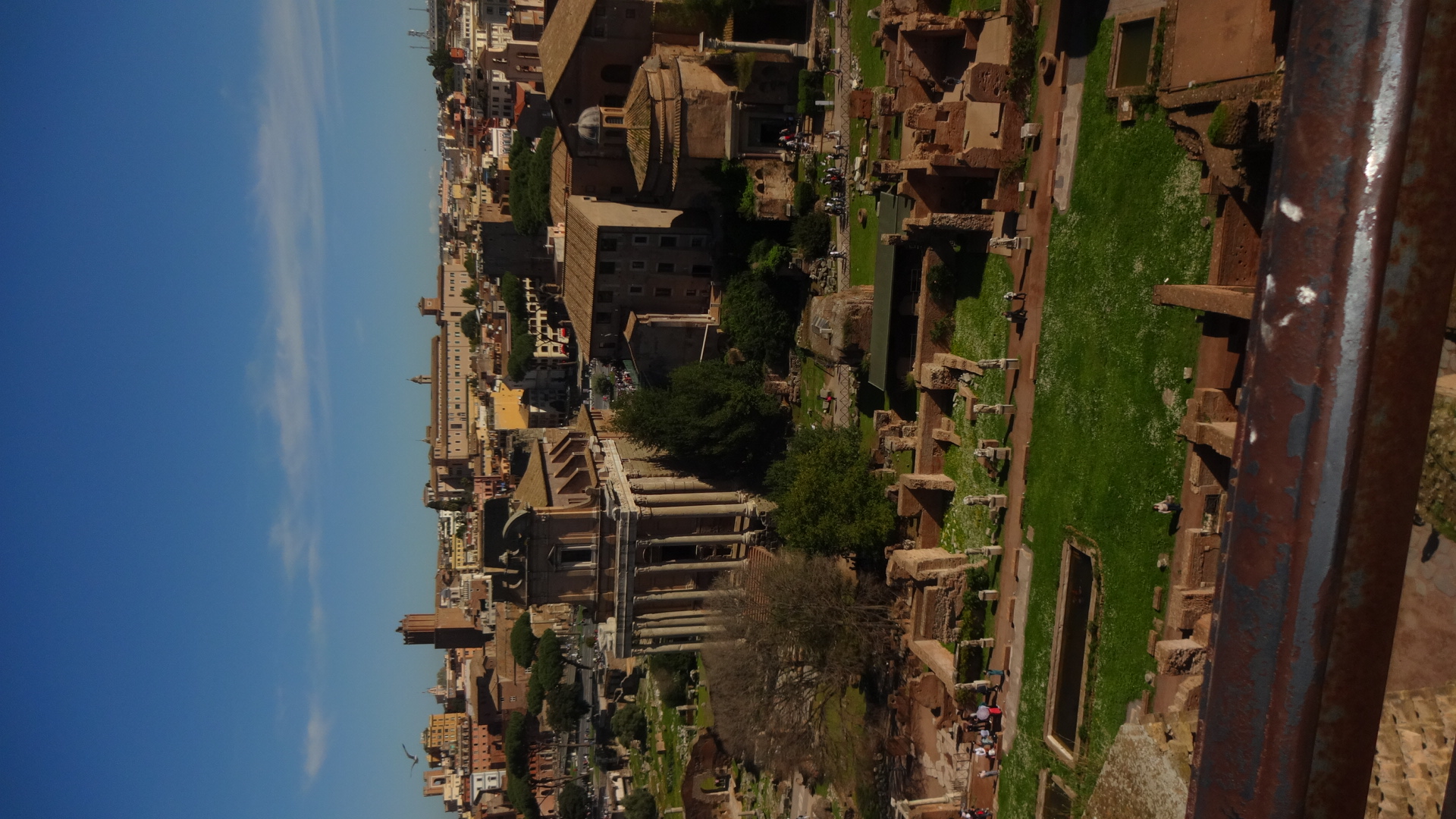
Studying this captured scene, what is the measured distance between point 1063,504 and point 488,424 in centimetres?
6329

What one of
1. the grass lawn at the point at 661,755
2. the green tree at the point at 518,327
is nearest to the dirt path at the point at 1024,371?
the grass lawn at the point at 661,755

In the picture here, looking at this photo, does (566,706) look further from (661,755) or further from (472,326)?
(472,326)

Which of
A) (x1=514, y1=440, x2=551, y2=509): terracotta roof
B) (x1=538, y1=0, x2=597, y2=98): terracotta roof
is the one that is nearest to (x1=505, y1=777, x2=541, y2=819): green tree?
(x1=514, y1=440, x2=551, y2=509): terracotta roof

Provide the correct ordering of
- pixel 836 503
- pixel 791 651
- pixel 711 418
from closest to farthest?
pixel 836 503 → pixel 791 651 → pixel 711 418

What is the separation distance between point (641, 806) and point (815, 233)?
3646 cm

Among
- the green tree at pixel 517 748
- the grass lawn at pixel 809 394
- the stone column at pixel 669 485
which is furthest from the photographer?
the green tree at pixel 517 748

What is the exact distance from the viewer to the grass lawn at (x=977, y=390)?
2677 cm

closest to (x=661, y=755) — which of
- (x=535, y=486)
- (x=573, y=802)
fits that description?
(x=573, y=802)

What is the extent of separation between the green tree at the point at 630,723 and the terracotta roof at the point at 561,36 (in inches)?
1402

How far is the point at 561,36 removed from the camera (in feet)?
141

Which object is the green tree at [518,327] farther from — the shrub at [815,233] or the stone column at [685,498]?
the shrub at [815,233]

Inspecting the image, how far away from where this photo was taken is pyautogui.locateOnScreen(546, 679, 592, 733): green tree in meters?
66.1

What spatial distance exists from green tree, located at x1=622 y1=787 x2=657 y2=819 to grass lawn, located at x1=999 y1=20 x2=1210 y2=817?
3611 cm

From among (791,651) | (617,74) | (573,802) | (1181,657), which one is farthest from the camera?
(573,802)
